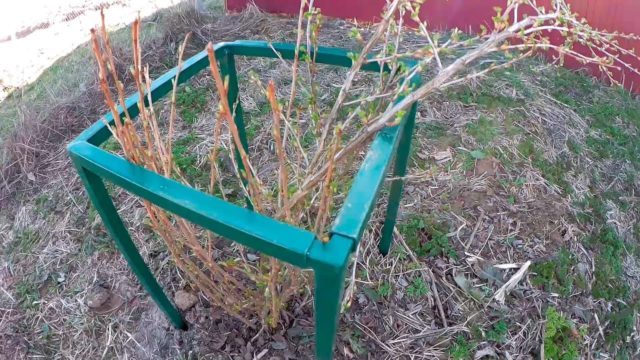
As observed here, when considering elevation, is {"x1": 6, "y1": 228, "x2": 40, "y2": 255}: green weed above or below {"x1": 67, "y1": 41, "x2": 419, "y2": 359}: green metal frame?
below

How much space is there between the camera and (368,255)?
228 centimetres

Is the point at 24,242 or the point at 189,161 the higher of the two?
the point at 189,161

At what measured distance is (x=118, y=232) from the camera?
5.06 feet

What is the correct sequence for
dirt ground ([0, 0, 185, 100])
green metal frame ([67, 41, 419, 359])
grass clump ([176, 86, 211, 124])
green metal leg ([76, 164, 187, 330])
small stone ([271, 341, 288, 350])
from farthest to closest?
1. dirt ground ([0, 0, 185, 100])
2. grass clump ([176, 86, 211, 124])
3. small stone ([271, 341, 288, 350])
4. green metal leg ([76, 164, 187, 330])
5. green metal frame ([67, 41, 419, 359])

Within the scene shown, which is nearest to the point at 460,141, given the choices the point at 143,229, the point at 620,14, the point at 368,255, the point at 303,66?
the point at 368,255

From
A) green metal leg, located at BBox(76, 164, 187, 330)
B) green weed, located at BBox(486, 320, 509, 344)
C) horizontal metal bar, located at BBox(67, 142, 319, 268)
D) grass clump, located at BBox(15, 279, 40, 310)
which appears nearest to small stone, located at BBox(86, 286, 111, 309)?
grass clump, located at BBox(15, 279, 40, 310)

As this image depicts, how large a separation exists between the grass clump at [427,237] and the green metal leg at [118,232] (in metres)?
1.18

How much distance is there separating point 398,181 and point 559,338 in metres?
1.08

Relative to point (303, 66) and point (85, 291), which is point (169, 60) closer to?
point (303, 66)

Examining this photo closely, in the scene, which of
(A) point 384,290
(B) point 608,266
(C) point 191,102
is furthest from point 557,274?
(C) point 191,102

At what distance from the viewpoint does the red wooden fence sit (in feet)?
10.5

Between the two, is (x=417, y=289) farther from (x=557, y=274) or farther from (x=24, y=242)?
(x=24, y=242)

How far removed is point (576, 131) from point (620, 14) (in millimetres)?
963

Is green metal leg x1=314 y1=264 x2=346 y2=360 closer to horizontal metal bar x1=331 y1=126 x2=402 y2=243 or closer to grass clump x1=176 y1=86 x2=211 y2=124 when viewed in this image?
horizontal metal bar x1=331 y1=126 x2=402 y2=243
